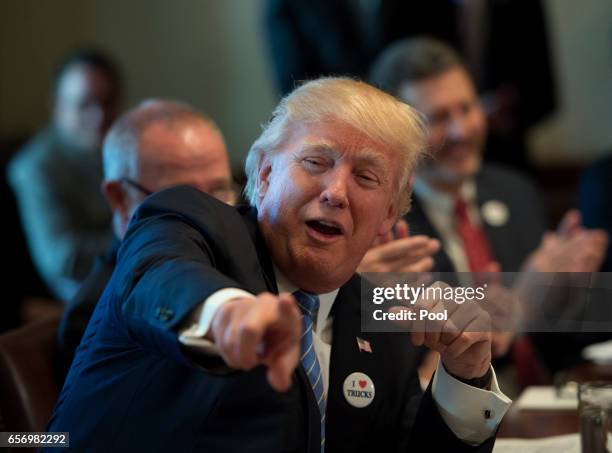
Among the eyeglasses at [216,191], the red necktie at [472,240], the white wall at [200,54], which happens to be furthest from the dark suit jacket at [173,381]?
the white wall at [200,54]

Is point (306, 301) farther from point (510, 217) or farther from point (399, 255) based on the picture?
point (510, 217)

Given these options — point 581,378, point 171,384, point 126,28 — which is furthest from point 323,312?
point 126,28

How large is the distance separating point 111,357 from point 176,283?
1.27 ft

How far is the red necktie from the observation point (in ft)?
10.9

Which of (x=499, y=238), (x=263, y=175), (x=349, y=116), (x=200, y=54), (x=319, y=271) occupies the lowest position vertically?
(x=499, y=238)

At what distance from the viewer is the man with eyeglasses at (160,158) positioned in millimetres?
2463

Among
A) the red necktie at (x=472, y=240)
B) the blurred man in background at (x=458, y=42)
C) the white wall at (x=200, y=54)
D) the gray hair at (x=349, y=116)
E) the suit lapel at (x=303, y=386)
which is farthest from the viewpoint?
the white wall at (x=200, y=54)

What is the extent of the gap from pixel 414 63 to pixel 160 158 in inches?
55.1

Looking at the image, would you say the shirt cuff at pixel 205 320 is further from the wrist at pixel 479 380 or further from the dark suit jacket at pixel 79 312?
the dark suit jacket at pixel 79 312

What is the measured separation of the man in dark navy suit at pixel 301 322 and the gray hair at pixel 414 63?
5.74ft

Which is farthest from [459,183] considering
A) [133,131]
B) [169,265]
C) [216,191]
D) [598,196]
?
[169,265]

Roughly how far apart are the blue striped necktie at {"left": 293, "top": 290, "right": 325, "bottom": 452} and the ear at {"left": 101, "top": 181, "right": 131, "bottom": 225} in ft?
3.09

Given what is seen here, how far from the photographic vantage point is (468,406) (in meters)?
1.67

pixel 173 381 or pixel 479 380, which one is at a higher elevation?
pixel 173 381
